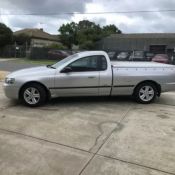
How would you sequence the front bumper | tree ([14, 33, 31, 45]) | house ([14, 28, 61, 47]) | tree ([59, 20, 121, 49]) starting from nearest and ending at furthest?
the front bumper, tree ([14, 33, 31, 45]), house ([14, 28, 61, 47]), tree ([59, 20, 121, 49])

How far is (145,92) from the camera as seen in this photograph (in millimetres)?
7074

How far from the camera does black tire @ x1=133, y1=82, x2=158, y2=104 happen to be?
7.06 meters

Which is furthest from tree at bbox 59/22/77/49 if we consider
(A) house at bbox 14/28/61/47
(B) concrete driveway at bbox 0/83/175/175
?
(B) concrete driveway at bbox 0/83/175/175

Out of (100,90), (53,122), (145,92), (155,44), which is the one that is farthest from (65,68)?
(155,44)

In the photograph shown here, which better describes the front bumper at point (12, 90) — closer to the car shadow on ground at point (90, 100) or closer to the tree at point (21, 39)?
the car shadow on ground at point (90, 100)

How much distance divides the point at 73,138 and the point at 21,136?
95 centimetres

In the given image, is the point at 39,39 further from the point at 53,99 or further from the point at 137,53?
the point at 53,99

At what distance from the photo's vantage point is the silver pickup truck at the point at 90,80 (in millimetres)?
6480

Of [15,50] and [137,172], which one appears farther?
[15,50]

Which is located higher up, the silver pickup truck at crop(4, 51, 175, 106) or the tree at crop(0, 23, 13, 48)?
the tree at crop(0, 23, 13, 48)

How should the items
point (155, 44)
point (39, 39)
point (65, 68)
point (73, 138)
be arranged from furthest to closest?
point (39, 39)
point (155, 44)
point (65, 68)
point (73, 138)

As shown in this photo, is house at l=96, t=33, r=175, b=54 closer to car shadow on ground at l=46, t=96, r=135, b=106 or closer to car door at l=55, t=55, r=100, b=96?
car shadow on ground at l=46, t=96, r=135, b=106

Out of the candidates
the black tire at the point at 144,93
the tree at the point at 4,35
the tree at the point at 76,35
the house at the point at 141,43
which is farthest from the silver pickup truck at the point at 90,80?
the tree at the point at 76,35

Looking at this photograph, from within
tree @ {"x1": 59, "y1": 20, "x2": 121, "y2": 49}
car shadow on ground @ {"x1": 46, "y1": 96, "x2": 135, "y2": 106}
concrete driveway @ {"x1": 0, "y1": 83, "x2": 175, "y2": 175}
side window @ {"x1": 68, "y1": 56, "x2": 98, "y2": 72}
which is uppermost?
tree @ {"x1": 59, "y1": 20, "x2": 121, "y2": 49}
